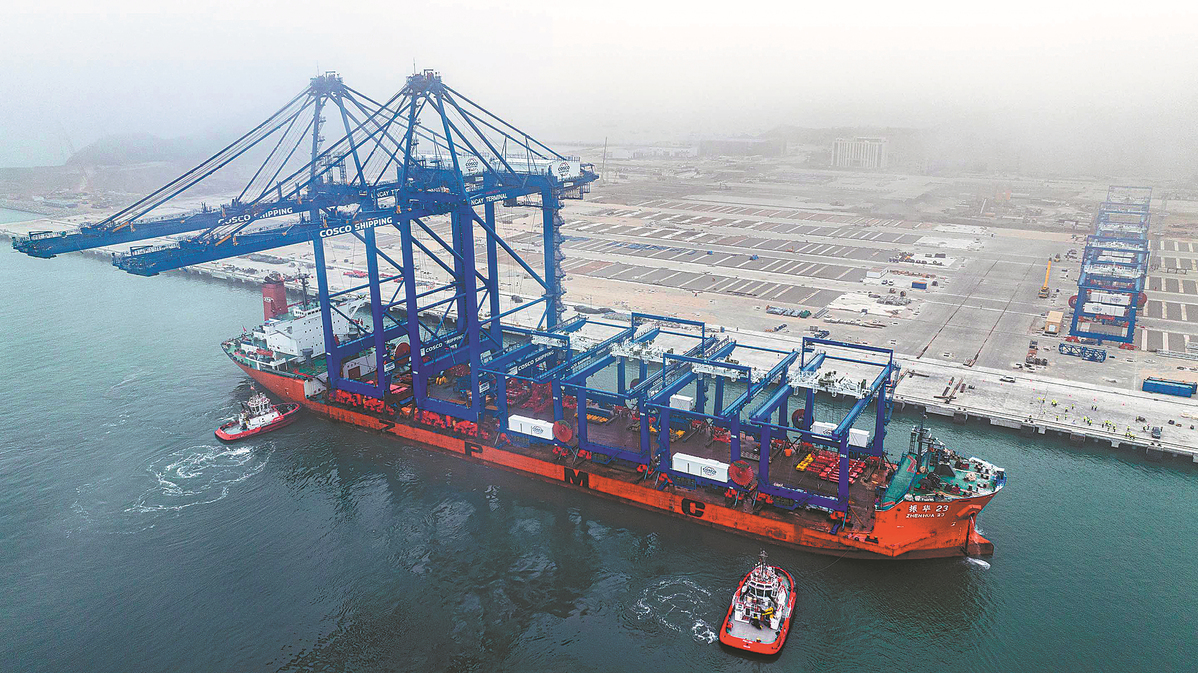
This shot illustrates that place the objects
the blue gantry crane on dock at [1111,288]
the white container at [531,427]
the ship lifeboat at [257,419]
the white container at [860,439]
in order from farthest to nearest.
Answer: the blue gantry crane on dock at [1111,288]
the ship lifeboat at [257,419]
the white container at [531,427]
the white container at [860,439]

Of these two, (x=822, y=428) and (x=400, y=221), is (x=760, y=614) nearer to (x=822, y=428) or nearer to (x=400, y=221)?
(x=822, y=428)

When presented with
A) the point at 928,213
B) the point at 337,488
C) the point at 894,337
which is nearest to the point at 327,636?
the point at 337,488

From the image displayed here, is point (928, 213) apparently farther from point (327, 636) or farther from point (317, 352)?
point (327, 636)

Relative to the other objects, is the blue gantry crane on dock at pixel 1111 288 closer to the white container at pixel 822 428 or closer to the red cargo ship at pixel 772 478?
the red cargo ship at pixel 772 478

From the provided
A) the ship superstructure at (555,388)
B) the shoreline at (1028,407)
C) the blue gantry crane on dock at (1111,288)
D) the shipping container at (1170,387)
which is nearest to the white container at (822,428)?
the ship superstructure at (555,388)

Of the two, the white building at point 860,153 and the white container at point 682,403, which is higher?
the white building at point 860,153

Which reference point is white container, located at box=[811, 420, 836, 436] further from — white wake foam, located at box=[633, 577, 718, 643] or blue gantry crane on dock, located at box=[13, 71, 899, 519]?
white wake foam, located at box=[633, 577, 718, 643]
